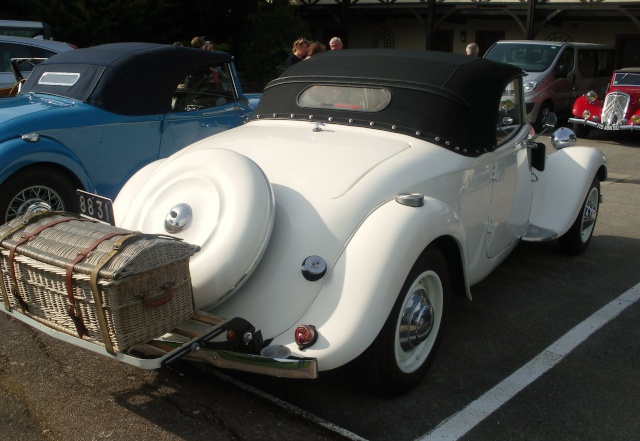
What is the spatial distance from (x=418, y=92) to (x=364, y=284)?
1526 millimetres

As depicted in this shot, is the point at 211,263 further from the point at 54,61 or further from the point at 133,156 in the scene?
the point at 54,61

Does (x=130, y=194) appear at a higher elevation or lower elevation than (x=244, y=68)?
higher

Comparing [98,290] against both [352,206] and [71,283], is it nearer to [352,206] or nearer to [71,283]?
[71,283]

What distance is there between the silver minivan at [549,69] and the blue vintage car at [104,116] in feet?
28.6

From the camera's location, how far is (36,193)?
527 centimetres

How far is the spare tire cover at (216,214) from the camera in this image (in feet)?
10.1

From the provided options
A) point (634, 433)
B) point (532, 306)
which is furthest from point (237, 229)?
point (532, 306)

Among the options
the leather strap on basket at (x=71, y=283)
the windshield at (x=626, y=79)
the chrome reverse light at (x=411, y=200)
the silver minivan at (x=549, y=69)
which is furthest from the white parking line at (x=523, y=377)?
the silver minivan at (x=549, y=69)

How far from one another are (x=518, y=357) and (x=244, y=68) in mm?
16218

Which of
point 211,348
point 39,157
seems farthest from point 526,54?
point 211,348

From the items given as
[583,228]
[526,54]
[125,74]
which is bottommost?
[526,54]

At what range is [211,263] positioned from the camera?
3.06 meters

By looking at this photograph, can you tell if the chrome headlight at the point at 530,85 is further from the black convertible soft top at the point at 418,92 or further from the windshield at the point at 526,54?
the black convertible soft top at the point at 418,92

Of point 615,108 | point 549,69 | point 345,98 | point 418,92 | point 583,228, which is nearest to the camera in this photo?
point 418,92
